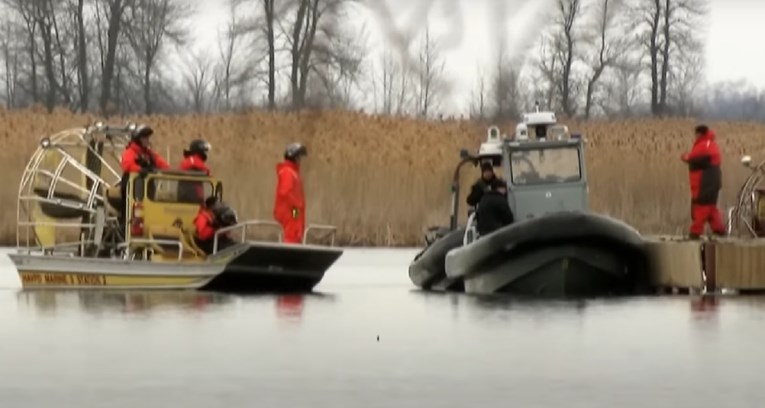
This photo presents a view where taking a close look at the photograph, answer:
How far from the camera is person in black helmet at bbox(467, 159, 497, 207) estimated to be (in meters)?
26.8

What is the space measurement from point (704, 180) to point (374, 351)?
897 centimetres

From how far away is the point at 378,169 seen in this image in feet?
126

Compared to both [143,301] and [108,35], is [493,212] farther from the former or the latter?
[108,35]

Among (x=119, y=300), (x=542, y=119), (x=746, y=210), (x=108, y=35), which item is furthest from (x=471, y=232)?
(x=108, y=35)

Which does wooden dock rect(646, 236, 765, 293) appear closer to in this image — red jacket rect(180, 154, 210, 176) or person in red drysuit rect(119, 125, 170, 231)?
red jacket rect(180, 154, 210, 176)

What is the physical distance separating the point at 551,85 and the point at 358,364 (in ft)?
80.2

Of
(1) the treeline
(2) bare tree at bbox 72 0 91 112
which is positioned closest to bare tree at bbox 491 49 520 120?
(1) the treeline

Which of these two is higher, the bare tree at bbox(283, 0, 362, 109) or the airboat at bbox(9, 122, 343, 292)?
the bare tree at bbox(283, 0, 362, 109)

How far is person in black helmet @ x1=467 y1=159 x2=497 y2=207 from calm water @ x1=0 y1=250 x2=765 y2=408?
4.00 feet

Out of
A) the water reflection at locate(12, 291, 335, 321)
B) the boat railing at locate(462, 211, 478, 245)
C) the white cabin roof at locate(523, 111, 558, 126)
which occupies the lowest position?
the water reflection at locate(12, 291, 335, 321)

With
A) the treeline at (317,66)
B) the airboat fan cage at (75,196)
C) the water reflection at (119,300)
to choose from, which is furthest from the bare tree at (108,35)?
the water reflection at (119,300)

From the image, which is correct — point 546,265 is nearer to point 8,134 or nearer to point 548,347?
point 548,347

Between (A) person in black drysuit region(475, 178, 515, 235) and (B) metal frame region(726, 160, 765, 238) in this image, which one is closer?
(A) person in black drysuit region(475, 178, 515, 235)

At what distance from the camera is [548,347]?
19.4 m
